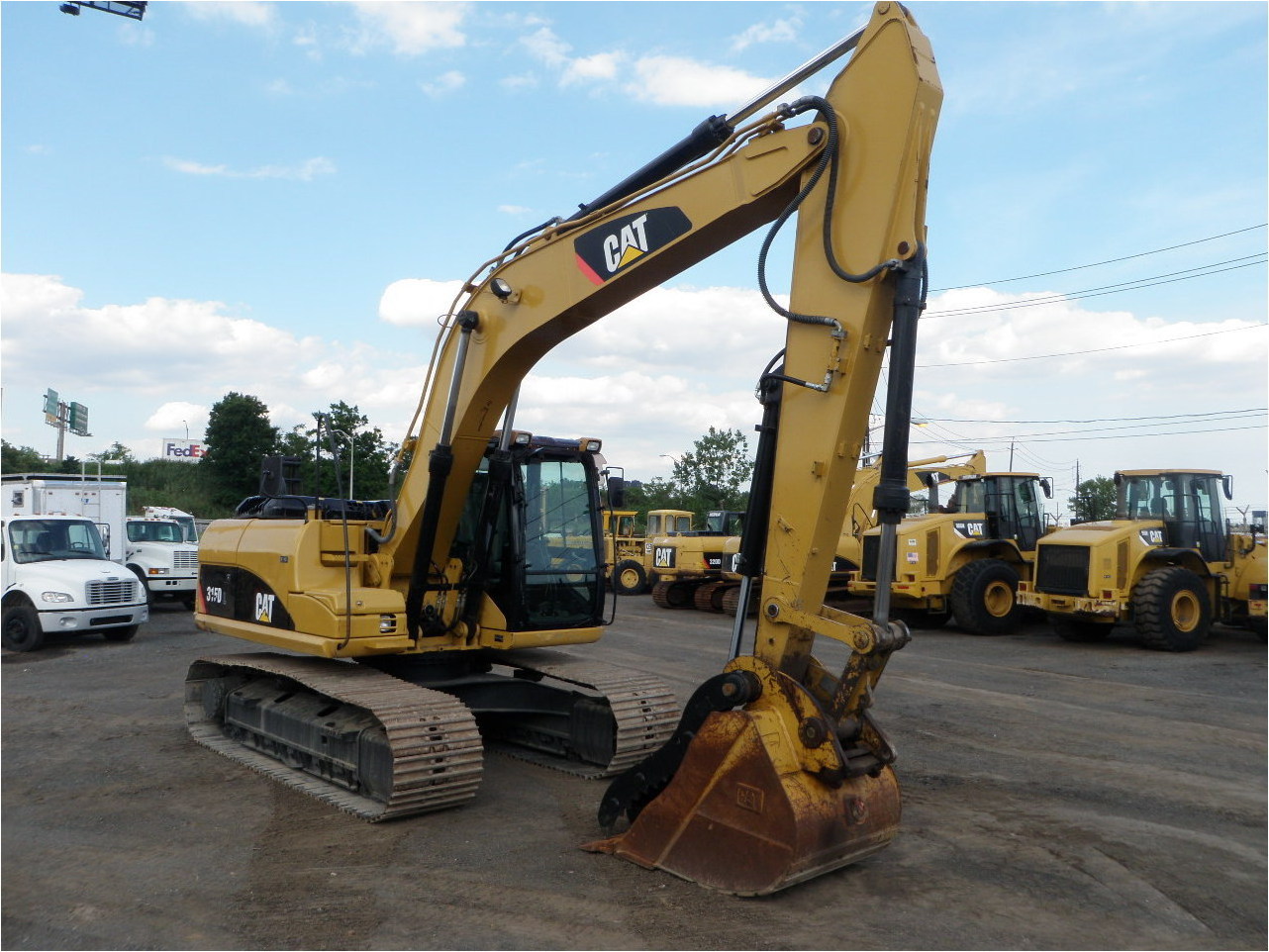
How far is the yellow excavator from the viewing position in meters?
4.83

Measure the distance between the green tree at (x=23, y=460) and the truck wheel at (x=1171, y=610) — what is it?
52.8 m

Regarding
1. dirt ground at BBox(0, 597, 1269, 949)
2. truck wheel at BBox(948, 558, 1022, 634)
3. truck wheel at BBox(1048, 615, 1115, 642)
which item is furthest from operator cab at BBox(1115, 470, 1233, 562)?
dirt ground at BBox(0, 597, 1269, 949)

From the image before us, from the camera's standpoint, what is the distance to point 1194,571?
50.5 ft

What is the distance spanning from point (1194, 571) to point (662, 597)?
1057 centimetres

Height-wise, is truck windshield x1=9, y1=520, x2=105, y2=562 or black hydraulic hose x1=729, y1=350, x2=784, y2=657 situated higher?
black hydraulic hose x1=729, y1=350, x2=784, y2=657

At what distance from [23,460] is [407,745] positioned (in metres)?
62.6

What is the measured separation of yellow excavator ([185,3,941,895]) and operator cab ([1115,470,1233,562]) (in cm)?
1134

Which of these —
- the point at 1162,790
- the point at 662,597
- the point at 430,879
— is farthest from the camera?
the point at 662,597

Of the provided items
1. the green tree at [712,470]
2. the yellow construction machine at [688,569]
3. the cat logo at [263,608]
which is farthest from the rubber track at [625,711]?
the green tree at [712,470]

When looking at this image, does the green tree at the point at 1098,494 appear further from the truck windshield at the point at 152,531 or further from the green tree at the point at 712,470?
the truck windshield at the point at 152,531

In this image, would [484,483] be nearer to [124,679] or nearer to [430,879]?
[430,879]

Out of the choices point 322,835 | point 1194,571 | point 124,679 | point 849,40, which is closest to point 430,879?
point 322,835

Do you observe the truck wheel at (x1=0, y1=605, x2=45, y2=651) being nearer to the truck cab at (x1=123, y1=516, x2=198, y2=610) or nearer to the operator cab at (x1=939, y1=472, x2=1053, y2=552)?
the truck cab at (x1=123, y1=516, x2=198, y2=610)

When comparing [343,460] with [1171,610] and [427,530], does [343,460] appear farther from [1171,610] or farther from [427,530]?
[1171,610]
